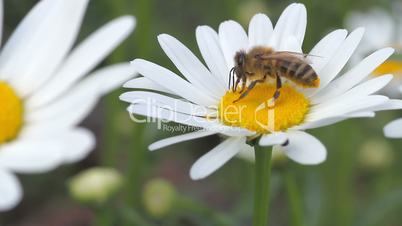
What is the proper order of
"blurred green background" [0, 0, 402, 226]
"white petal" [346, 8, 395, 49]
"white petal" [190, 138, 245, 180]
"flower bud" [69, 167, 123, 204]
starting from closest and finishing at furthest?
"white petal" [190, 138, 245, 180] < "flower bud" [69, 167, 123, 204] < "blurred green background" [0, 0, 402, 226] < "white petal" [346, 8, 395, 49]

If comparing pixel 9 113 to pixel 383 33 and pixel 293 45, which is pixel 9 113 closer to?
pixel 293 45

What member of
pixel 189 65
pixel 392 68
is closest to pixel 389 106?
pixel 189 65

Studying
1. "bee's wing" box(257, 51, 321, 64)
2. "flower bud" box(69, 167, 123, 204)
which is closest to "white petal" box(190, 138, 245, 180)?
"bee's wing" box(257, 51, 321, 64)

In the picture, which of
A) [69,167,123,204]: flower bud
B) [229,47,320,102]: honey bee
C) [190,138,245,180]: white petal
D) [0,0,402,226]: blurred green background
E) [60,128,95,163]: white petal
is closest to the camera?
[60,128,95,163]: white petal

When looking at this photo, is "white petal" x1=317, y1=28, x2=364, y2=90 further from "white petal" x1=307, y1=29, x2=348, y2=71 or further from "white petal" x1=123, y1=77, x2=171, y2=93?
"white petal" x1=123, y1=77, x2=171, y2=93

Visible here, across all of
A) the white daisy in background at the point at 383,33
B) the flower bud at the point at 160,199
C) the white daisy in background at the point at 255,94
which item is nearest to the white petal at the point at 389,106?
the white daisy in background at the point at 255,94

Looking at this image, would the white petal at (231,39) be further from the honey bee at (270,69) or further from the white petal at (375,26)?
the white petal at (375,26)
